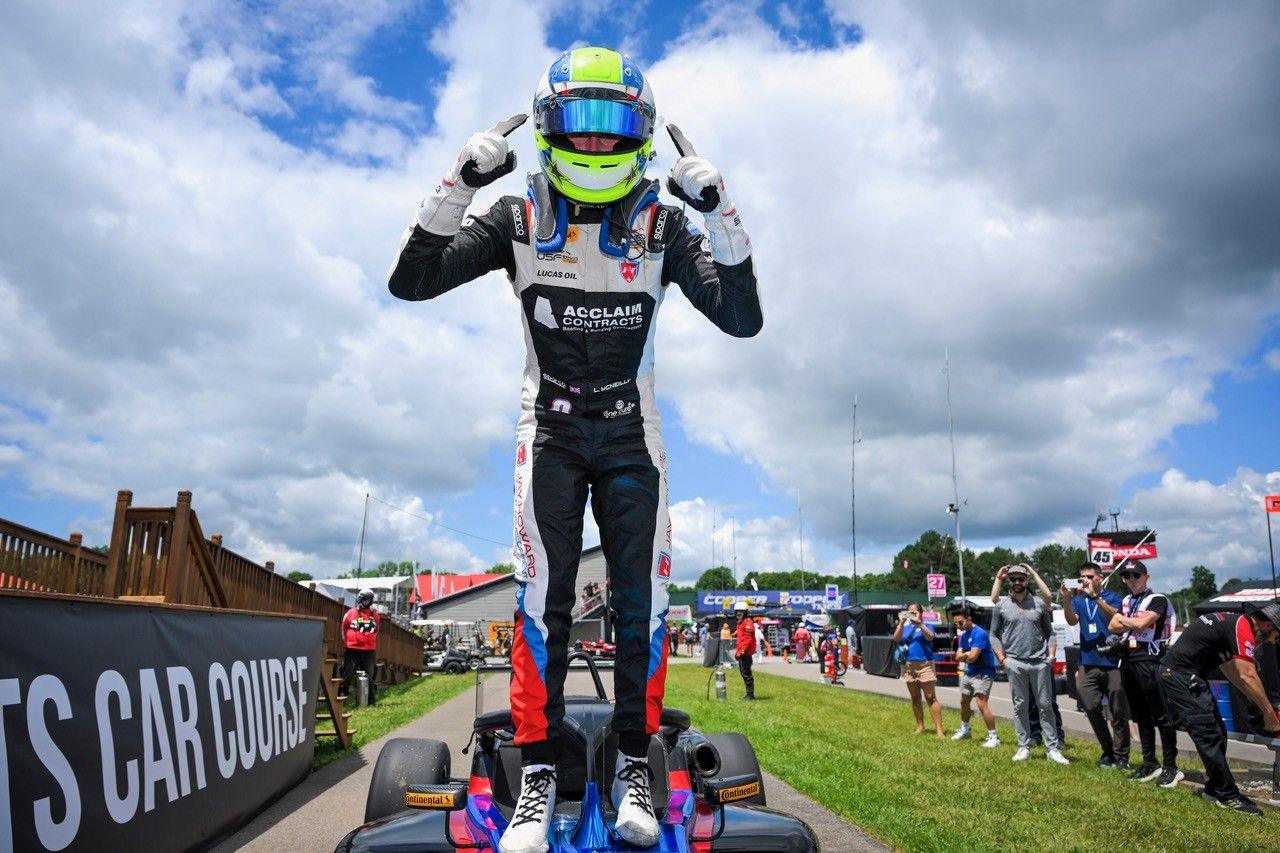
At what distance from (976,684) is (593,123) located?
10097 mm

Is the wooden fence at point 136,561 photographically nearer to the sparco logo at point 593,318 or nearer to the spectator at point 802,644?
the sparco logo at point 593,318

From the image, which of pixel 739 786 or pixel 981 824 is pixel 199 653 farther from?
pixel 981 824

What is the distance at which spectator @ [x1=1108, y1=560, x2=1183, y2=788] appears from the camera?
317 inches

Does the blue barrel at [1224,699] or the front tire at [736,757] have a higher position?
the front tire at [736,757]

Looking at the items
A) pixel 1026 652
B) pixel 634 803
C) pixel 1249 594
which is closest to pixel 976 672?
pixel 1026 652

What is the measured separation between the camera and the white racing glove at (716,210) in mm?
3109

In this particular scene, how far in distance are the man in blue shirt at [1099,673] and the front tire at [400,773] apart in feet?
23.3

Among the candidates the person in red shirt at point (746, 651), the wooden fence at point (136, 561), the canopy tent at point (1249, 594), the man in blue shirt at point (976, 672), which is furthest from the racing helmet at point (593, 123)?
the person in red shirt at point (746, 651)

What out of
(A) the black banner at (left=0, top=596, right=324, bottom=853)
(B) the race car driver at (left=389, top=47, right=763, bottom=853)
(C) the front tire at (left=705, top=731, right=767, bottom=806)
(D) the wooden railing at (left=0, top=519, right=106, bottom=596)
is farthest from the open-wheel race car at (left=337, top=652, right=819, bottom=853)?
(D) the wooden railing at (left=0, top=519, right=106, bottom=596)

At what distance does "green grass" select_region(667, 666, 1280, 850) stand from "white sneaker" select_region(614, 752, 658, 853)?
286cm

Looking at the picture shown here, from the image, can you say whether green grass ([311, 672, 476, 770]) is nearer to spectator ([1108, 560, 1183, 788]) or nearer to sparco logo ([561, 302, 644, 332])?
sparco logo ([561, 302, 644, 332])

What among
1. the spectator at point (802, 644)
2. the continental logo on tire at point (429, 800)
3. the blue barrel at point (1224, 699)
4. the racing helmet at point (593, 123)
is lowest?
the spectator at point (802, 644)

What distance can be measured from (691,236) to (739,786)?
82.1 inches

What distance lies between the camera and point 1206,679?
23.4 ft
